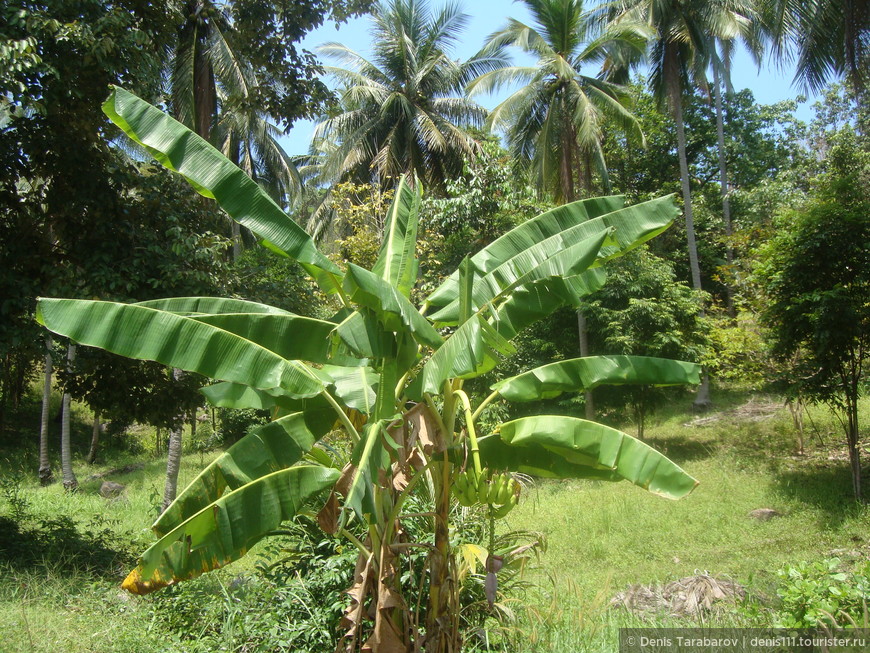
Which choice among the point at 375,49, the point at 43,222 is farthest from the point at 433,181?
the point at 43,222

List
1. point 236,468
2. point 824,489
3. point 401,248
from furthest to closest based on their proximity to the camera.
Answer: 1. point 824,489
2. point 401,248
3. point 236,468

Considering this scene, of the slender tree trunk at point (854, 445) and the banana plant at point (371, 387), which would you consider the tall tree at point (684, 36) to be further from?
the banana plant at point (371, 387)

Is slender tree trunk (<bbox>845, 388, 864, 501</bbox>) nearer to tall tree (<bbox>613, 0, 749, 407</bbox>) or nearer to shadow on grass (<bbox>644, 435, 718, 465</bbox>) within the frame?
shadow on grass (<bbox>644, 435, 718, 465</bbox>)

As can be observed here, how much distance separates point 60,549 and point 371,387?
6.36 meters

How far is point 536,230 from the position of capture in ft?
17.3

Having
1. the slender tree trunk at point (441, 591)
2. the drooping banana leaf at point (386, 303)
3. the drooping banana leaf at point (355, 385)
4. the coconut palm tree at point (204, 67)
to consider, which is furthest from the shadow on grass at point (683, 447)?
the drooping banana leaf at point (386, 303)

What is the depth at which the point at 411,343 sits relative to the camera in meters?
4.33

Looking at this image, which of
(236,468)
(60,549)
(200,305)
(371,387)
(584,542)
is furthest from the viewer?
(584,542)

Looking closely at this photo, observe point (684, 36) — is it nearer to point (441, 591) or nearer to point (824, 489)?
point (824, 489)

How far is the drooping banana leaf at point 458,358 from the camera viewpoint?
3809mm

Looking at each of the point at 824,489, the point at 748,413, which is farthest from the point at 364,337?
the point at 748,413

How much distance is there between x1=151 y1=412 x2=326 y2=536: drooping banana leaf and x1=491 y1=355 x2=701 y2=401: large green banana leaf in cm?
150

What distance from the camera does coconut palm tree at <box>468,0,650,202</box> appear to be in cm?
1778

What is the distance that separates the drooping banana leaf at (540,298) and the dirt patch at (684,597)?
283 cm
